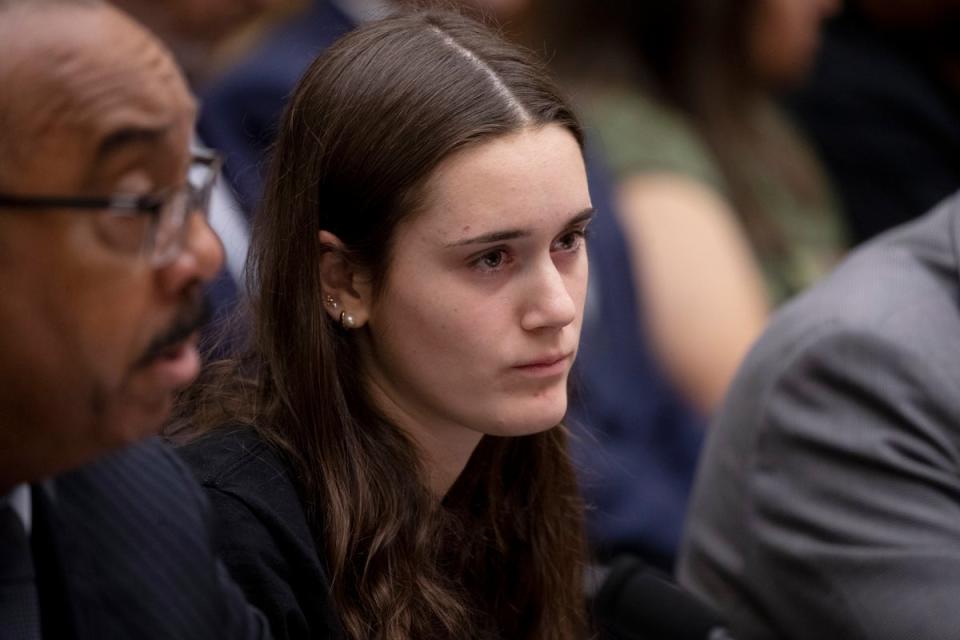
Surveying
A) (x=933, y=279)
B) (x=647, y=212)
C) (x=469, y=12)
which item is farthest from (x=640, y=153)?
(x=469, y=12)

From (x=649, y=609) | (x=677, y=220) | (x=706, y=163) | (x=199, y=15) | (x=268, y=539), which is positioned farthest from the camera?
(x=706, y=163)

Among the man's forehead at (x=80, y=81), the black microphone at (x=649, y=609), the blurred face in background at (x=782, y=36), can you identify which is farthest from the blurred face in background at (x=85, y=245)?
the blurred face in background at (x=782, y=36)

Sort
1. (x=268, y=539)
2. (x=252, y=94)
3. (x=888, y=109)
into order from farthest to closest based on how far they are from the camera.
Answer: (x=888, y=109)
(x=252, y=94)
(x=268, y=539)

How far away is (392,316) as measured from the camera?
1585 mm

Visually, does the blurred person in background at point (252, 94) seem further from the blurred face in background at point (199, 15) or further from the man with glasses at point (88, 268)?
the man with glasses at point (88, 268)

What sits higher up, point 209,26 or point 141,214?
point 141,214

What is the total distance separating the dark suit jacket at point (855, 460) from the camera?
1.87 metres

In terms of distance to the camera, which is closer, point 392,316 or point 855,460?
point 392,316

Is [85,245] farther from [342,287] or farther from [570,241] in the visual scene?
[570,241]

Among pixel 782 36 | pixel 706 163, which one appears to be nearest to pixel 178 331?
pixel 706 163

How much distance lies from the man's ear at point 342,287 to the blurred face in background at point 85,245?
1.42ft

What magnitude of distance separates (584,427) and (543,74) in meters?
0.54

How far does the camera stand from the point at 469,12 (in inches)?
71.4

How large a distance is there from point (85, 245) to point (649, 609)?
0.93 meters
